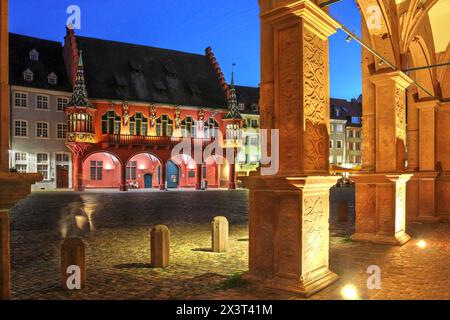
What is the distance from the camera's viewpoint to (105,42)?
3972 centimetres

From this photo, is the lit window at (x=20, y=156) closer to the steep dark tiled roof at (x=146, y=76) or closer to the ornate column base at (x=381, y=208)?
the steep dark tiled roof at (x=146, y=76)

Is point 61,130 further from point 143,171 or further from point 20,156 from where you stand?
point 143,171

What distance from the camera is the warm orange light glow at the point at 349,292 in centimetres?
472

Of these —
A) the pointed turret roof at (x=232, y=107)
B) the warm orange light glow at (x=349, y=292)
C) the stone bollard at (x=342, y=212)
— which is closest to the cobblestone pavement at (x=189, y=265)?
the warm orange light glow at (x=349, y=292)

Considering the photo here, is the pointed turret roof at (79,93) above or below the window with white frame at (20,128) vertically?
above

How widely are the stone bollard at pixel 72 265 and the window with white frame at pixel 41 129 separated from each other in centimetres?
3177

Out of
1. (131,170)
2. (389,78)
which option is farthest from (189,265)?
(131,170)

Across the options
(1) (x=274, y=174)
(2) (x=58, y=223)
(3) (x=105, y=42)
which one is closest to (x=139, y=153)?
(3) (x=105, y=42)

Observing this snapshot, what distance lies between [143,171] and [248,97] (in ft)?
58.3

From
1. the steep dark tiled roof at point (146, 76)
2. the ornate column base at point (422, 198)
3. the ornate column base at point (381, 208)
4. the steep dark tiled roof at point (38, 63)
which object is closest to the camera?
the ornate column base at point (381, 208)

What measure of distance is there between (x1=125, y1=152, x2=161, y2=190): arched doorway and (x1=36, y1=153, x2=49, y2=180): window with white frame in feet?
23.8

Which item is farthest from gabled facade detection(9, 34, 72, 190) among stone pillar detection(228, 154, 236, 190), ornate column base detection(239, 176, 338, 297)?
ornate column base detection(239, 176, 338, 297)

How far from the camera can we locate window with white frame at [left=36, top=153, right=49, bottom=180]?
33938 mm

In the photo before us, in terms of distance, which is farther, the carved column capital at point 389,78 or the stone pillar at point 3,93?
the carved column capital at point 389,78
